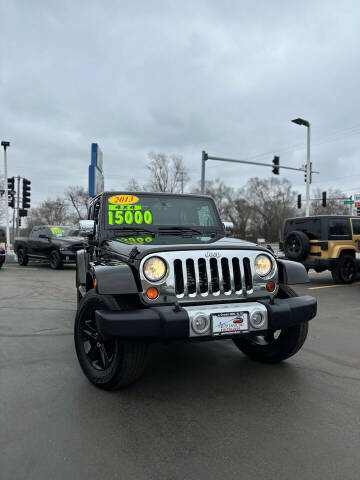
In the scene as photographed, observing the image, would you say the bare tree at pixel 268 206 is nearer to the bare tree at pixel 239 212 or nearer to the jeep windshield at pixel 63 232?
the bare tree at pixel 239 212

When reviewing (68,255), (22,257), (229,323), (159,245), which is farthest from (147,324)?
(22,257)

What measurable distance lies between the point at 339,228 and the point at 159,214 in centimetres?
802

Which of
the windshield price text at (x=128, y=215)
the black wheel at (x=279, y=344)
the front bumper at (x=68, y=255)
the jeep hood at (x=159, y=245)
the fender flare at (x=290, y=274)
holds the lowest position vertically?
the black wheel at (x=279, y=344)

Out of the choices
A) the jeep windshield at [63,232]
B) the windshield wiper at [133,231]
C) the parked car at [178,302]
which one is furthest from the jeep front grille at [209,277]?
the jeep windshield at [63,232]

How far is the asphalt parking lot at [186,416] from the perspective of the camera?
230 centimetres

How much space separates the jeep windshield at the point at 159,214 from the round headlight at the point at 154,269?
48.0 inches

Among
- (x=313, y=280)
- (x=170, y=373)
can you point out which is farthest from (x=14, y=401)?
(x=313, y=280)

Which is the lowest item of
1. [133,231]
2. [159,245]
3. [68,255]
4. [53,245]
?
[68,255]

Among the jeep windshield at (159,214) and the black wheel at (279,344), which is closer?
the black wheel at (279,344)

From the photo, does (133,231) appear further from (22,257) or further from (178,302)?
(22,257)

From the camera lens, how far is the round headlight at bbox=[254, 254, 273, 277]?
136 inches

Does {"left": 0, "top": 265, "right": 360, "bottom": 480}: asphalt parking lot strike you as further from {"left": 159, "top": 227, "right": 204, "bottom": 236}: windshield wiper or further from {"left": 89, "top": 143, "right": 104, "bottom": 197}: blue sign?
{"left": 89, "top": 143, "right": 104, "bottom": 197}: blue sign

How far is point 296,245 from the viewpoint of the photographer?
11.2 metres

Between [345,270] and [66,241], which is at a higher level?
[66,241]
